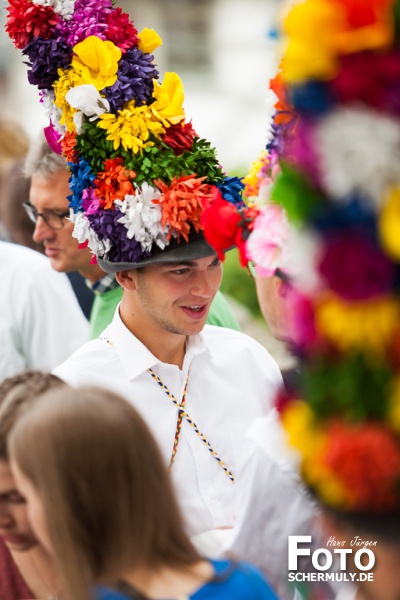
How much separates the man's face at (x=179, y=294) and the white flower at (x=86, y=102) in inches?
19.8

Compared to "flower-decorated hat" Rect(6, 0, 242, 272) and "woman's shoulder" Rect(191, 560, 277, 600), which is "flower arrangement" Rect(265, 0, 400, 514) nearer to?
"woman's shoulder" Rect(191, 560, 277, 600)

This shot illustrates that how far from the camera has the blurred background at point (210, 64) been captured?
45.3 ft

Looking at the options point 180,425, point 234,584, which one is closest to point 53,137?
point 180,425

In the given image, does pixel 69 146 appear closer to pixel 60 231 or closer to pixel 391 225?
pixel 60 231

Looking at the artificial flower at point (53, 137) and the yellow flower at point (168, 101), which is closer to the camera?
the yellow flower at point (168, 101)

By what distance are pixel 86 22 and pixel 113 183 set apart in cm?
50

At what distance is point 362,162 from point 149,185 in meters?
1.59

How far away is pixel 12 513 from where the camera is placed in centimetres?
216

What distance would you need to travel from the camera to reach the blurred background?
13.8 meters

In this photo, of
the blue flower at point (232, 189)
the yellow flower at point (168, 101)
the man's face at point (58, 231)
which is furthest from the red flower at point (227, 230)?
the man's face at point (58, 231)

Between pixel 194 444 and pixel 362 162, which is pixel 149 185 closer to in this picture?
pixel 194 444

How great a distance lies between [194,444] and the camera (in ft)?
9.92

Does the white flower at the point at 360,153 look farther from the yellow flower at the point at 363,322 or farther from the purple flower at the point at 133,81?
the purple flower at the point at 133,81

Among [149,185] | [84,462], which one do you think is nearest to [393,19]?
[84,462]
